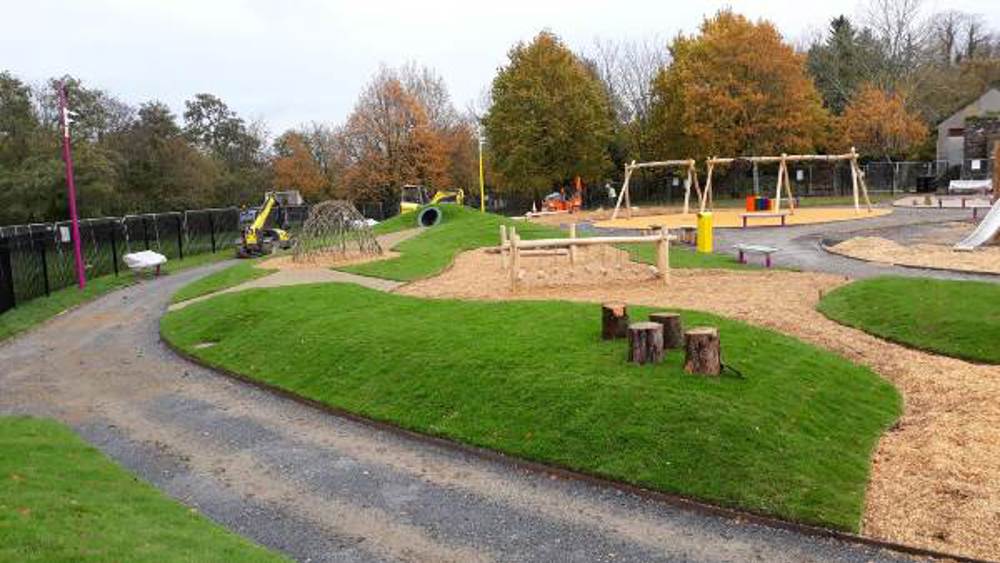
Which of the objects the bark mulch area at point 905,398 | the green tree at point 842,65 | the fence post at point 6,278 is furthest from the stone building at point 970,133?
the fence post at point 6,278

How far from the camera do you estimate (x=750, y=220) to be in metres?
35.3

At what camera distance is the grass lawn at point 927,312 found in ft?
40.1

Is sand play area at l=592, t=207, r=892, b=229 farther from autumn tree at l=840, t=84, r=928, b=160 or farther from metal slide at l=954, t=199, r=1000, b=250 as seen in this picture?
autumn tree at l=840, t=84, r=928, b=160

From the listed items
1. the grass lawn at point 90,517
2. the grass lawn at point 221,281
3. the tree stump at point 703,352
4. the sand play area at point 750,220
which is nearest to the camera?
the grass lawn at point 90,517

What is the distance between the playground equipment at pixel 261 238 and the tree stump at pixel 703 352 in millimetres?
27320

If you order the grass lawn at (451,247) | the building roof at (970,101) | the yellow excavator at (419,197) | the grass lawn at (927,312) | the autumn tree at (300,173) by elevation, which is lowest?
the grass lawn at (927,312)

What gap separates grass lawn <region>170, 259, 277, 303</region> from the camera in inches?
893

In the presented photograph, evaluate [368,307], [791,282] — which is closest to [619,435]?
[368,307]

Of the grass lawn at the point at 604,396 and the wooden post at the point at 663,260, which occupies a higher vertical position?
the wooden post at the point at 663,260

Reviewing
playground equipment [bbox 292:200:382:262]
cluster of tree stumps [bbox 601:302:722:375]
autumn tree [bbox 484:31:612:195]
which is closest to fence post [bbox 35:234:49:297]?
playground equipment [bbox 292:200:382:262]

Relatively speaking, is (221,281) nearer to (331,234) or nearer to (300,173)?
(331,234)

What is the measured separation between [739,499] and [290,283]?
1572 cm

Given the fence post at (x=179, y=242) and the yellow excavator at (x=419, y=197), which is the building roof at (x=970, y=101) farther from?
the fence post at (x=179, y=242)

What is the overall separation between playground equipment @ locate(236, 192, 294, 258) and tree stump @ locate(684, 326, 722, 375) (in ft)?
89.6
